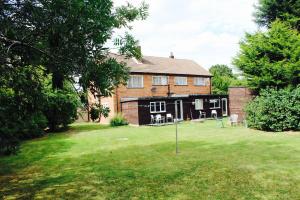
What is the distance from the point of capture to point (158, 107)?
34062mm

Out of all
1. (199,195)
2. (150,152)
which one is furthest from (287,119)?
(199,195)

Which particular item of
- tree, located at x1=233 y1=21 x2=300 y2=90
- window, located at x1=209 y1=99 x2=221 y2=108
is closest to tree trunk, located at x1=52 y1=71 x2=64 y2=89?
tree, located at x1=233 y1=21 x2=300 y2=90

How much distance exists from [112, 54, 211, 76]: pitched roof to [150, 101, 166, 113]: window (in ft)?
18.5

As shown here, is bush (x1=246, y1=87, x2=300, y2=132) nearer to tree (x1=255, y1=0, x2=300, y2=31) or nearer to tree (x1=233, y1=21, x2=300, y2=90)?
tree (x1=233, y1=21, x2=300, y2=90)

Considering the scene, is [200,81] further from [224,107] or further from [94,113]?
[94,113]

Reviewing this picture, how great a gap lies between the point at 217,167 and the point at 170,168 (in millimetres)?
Answer: 1704

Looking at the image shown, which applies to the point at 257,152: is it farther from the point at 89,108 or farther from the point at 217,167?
the point at 89,108

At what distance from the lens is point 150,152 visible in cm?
1405

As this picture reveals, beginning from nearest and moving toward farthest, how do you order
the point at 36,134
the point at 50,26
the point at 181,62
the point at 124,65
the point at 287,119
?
1. the point at 50,26
2. the point at 124,65
3. the point at 287,119
4. the point at 36,134
5. the point at 181,62

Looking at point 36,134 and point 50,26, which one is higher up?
point 50,26

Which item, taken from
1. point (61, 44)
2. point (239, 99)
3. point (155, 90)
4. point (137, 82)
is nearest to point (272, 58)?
point (239, 99)

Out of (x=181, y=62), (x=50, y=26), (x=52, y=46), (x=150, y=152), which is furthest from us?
(x=181, y=62)

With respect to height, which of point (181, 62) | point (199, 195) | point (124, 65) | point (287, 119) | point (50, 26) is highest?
point (181, 62)

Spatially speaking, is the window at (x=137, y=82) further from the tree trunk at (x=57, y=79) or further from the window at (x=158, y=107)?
the tree trunk at (x=57, y=79)
